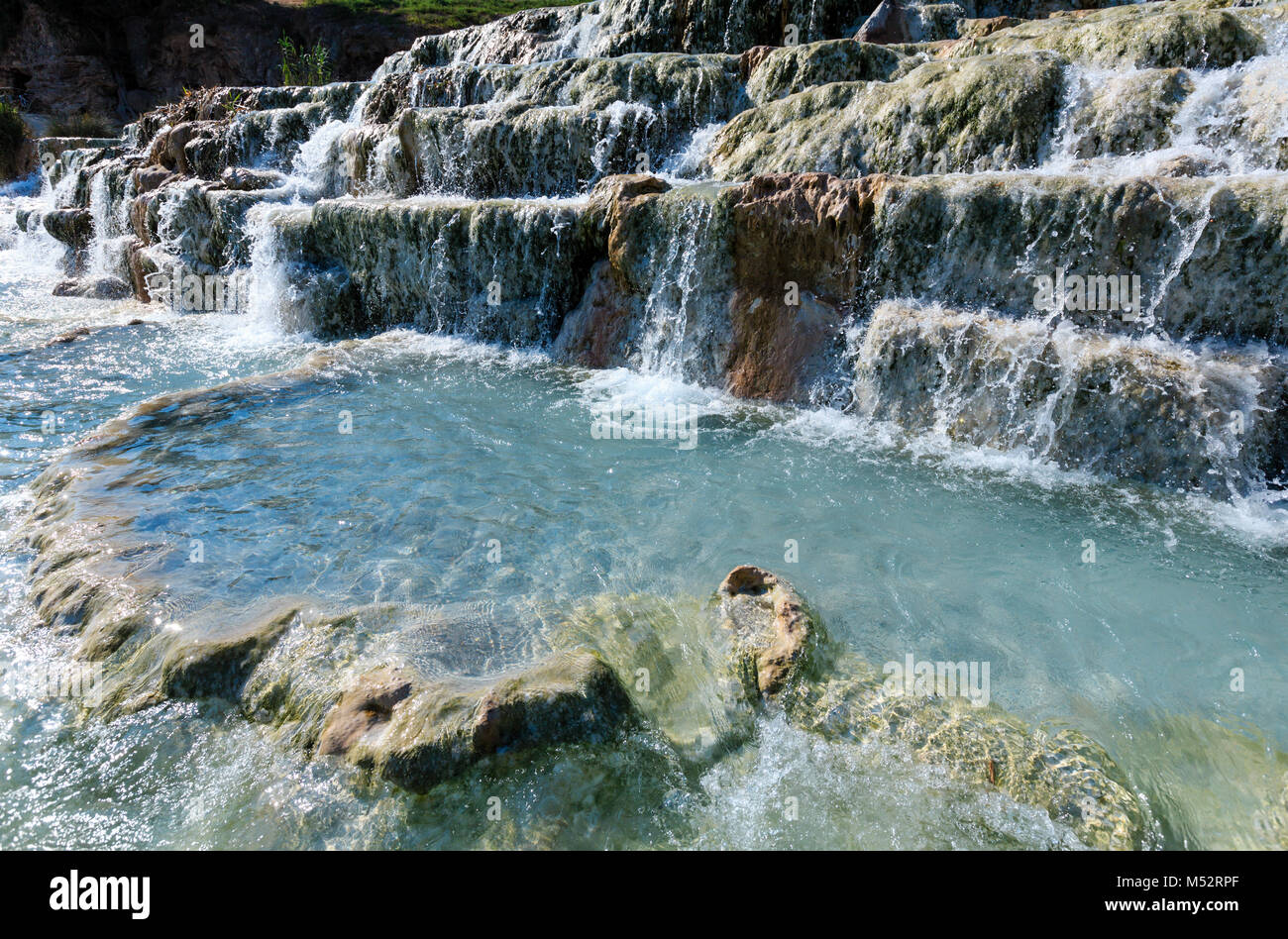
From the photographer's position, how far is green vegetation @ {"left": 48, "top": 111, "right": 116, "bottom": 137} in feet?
75.3

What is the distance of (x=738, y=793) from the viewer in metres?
2.68

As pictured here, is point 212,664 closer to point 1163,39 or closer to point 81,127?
point 1163,39

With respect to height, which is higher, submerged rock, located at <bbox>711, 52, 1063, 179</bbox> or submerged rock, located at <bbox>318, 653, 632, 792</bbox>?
submerged rock, located at <bbox>711, 52, 1063, 179</bbox>

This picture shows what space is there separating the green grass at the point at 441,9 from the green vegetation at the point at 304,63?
235 centimetres

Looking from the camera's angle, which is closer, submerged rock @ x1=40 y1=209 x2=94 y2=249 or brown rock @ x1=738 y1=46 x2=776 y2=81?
A: brown rock @ x1=738 y1=46 x2=776 y2=81

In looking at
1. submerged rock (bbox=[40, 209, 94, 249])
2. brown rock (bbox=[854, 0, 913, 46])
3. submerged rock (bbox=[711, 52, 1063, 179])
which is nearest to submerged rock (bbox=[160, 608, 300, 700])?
submerged rock (bbox=[711, 52, 1063, 179])

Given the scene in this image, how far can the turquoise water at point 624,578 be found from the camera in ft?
8.36

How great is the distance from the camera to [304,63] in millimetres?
23250

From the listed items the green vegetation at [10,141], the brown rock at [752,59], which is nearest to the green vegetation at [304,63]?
the green vegetation at [10,141]

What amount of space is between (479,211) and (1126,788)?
829 centimetres

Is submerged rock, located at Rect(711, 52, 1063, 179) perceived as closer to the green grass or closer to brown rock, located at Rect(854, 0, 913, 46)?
brown rock, located at Rect(854, 0, 913, 46)

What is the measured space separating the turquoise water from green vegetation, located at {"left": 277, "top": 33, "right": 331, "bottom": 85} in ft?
60.7

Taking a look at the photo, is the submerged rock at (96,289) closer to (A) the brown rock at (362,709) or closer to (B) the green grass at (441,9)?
(A) the brown rock at (362,709)

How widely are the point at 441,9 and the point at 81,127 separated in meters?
12.4
